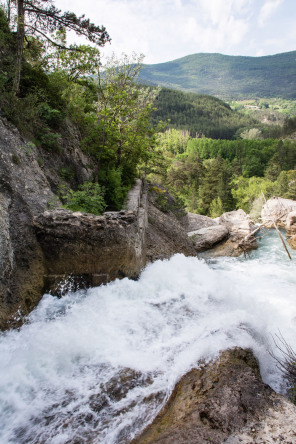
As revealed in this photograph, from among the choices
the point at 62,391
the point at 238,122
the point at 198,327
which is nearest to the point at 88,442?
the point at 62,391

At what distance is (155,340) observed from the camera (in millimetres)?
5297

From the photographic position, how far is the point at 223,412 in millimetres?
3350

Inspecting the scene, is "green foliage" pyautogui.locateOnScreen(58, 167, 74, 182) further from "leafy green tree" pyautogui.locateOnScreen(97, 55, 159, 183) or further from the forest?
"leafy green tree" pyautogui.locateOnScreen(97, 55, 159, 183)

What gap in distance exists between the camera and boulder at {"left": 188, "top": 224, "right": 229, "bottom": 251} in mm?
21866

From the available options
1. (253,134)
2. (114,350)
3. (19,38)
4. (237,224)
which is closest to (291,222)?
(237,224)

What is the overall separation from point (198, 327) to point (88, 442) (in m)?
3.29

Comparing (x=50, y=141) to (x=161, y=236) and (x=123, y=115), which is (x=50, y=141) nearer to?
(x=123, y=115)

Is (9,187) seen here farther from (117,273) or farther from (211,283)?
(211,283)

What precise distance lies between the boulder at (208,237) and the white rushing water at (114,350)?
13.4 m

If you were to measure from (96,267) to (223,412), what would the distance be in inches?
179

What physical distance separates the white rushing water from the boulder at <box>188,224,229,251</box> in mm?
13427

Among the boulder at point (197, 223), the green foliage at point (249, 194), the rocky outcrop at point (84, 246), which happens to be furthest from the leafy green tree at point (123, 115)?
the green foliage at point (249, 194)

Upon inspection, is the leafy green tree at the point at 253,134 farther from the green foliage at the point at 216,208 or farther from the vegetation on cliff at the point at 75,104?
the vegetation on cliff at the point at 75,104

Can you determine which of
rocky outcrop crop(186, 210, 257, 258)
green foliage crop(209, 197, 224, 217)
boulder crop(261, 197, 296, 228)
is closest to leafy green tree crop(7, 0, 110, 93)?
rocky outcrop crop(186, 210, 257, 258)
